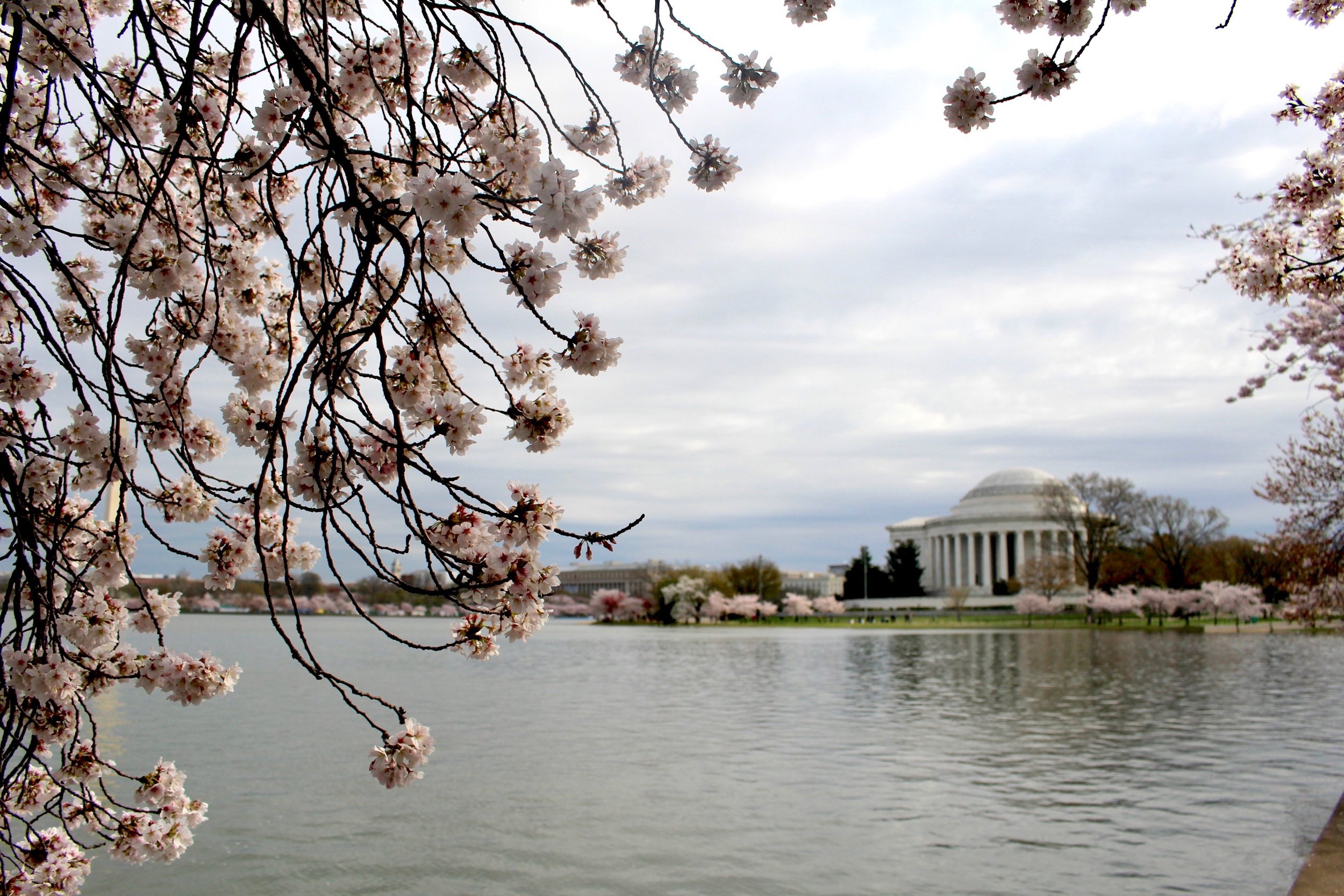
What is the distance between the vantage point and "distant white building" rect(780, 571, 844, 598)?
385 feet

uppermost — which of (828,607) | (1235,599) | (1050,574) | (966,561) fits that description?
(966,561)

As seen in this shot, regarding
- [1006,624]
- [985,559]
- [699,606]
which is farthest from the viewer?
[985,559]

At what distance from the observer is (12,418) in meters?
2.84

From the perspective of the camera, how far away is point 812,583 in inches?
5098

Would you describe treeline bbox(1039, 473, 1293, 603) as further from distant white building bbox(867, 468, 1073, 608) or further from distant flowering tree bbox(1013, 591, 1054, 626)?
distant white building bbox(867, 468, 1073, 608)

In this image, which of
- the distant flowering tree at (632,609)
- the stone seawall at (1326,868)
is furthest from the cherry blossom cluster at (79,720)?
the distant flowering tree at (632,609)

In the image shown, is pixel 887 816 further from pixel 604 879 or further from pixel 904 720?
pixel 904 720

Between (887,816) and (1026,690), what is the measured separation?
10.1 metres

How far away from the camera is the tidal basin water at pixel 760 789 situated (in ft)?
19.4

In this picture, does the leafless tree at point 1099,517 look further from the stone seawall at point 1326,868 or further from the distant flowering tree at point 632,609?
the stone seawall at point 1326,868

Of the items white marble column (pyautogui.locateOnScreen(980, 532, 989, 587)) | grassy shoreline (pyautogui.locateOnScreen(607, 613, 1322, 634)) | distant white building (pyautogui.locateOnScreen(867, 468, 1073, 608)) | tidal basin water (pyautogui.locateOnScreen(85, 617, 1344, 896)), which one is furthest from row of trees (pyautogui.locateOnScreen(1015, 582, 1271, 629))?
tidal basin water (pyautogui.locateOnScreen(85, 617, 1344, 896))

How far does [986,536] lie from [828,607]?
17.9 meters

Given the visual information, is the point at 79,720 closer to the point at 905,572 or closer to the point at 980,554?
the point at 905,572

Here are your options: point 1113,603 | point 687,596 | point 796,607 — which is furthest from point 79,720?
point 796,607
